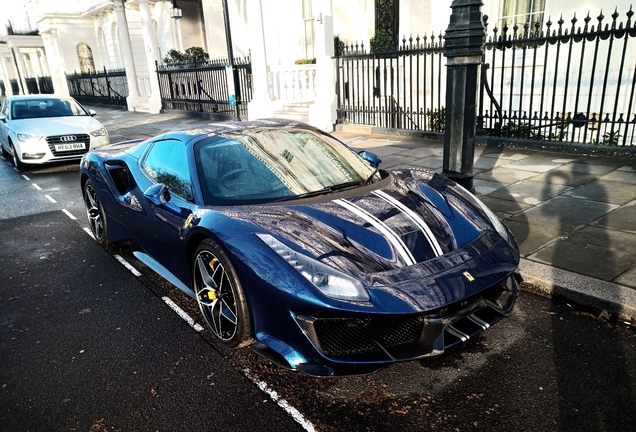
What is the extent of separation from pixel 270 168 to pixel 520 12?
10.2 metres

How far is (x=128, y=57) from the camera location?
72.1 ft

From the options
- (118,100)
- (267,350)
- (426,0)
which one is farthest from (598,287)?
(118,100)

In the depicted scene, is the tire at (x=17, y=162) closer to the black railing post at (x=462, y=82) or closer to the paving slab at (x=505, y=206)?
the black railing post at (x=462, y=82)

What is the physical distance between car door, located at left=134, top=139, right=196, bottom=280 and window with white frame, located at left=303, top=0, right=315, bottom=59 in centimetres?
1421

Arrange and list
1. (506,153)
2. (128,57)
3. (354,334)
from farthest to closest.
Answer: (128,57) < (506,153) < (354,334)

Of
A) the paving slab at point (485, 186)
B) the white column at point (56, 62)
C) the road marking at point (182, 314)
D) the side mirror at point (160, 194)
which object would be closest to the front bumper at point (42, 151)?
the road marking at point (182, 314)

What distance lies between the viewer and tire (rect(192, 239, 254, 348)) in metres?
2.71

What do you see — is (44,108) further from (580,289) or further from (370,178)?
(580,289)

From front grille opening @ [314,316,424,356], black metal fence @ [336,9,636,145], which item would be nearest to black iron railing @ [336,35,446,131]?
black metal fence @ [336,9,636,145]

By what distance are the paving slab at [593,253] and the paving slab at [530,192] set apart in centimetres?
114

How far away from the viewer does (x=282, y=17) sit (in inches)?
687

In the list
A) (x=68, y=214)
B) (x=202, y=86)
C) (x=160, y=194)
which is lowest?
(x=68, y=214)

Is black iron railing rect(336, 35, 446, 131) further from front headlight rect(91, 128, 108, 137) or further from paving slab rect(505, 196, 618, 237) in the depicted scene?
front headlight rect(91, 128, 108, 137)

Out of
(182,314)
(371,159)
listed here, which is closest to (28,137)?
(182,314)
